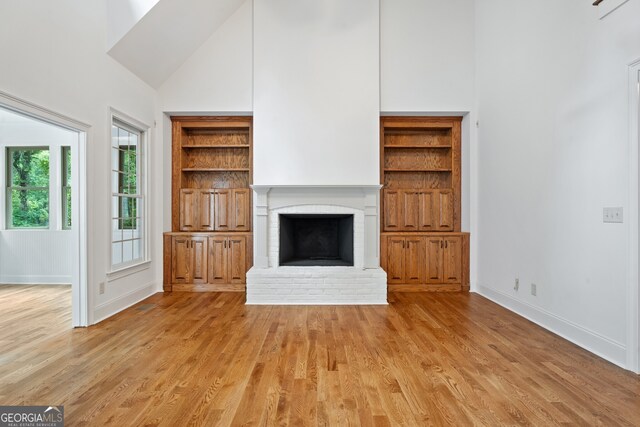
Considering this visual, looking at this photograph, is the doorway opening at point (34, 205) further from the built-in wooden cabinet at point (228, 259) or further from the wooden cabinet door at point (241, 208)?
the wooden cabinet door at point (241, 208)

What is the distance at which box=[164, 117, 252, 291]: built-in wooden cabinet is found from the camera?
16.7ft

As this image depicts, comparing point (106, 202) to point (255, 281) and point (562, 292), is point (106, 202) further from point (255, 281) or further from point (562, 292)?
point (562, 292)

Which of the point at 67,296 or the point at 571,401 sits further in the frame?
the point at 67,296

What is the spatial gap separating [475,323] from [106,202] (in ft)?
13.5

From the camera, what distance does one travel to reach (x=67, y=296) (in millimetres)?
4801

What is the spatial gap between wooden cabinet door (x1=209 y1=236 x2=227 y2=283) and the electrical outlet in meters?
4.28

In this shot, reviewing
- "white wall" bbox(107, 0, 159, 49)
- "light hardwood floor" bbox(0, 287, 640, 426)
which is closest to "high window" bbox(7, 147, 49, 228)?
"light hardwood floor" bbox(0, 287, 640, 426)

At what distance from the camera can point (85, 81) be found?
11.6 feet

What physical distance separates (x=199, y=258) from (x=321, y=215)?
6.13ft

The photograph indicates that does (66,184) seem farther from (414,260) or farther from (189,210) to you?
(414,260)

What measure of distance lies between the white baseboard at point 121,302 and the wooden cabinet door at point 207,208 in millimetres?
1121

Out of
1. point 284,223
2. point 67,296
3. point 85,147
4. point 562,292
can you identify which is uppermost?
point 85,147

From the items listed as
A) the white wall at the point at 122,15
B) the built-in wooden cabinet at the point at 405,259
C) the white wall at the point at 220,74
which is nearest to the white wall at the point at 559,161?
the built-in wooden cabinet at the point at 405,259

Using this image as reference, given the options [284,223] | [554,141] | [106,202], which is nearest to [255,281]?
[284,223]
